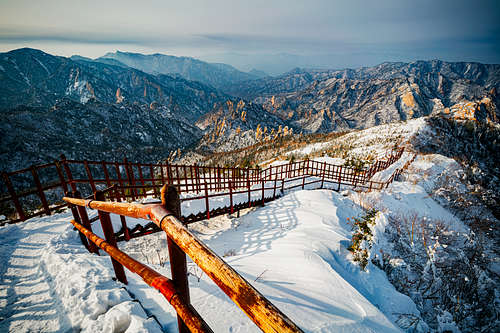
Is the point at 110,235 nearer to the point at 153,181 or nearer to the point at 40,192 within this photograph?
the point at 40,192

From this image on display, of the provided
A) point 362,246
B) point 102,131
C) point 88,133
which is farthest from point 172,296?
point 88,133

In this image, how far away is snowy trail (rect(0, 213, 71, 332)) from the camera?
210cm

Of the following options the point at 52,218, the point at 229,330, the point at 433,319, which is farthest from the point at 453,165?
the point at 52,218

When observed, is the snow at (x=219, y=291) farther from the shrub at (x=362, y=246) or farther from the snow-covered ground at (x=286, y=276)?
the shrub at (x=362, y=246)

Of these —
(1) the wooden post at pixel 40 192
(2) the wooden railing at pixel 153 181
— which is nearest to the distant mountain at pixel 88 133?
(2) the wooden railing at pixel 153 181

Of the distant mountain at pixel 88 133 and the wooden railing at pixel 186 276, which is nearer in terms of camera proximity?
the wooden railing at pixel 186 276

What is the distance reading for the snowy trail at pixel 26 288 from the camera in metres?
2.10

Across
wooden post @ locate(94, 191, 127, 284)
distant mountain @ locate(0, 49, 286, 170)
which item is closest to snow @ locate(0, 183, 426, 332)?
wooden post @ locate(94, 191, 127, 284)

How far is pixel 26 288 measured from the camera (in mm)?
2705

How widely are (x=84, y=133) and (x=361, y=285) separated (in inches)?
5862

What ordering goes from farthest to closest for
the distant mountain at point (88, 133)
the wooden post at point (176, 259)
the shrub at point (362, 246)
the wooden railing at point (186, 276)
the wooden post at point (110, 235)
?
1. the distant mountain at point (88, 133)
2. the shrub at point (362, 246)
3. the wooden post at point (110, 235)
4. the wooden post at point (176, 259)
5. the wooden railing at point (186, 276)

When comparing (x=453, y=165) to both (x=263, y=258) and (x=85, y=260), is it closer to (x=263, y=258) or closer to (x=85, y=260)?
(x=263, y=258)

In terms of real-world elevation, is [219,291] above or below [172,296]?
below

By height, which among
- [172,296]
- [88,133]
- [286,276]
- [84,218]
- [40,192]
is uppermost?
[172,296]
